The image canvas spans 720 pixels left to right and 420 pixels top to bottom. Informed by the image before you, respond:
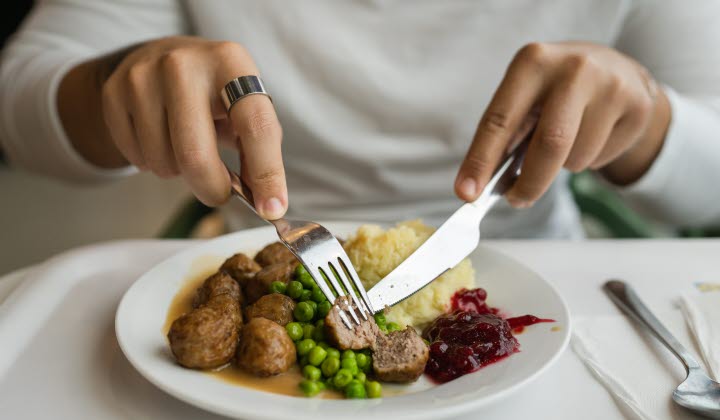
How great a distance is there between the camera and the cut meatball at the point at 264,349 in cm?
130

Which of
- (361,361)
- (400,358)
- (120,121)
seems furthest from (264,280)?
(120,121)

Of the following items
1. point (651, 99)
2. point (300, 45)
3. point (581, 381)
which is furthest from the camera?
point (300, 45)

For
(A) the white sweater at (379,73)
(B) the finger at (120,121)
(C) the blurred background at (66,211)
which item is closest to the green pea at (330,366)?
(B) the finger at (120,121)

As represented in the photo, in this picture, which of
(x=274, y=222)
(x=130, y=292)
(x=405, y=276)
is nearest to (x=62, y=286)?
(x=130, y=292)

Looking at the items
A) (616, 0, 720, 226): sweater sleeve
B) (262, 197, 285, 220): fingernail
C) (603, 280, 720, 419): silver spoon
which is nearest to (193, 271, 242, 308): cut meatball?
(262, 197, 285, 220): fingernail

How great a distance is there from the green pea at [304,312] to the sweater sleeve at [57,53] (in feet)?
4.77

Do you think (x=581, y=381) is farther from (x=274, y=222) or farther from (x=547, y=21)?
(x=547, y=21)

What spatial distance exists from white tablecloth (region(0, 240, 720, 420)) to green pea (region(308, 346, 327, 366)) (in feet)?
0.89

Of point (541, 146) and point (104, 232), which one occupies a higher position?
point (541, 146)

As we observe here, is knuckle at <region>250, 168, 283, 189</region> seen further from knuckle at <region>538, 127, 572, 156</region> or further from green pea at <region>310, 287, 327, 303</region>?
knuckle at <region>538, 127, 572, 156</region>

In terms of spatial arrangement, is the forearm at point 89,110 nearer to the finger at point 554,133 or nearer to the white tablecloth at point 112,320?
→ the white tablecloth at point 112,320

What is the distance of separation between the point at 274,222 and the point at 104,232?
4.50m

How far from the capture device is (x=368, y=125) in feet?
8.63

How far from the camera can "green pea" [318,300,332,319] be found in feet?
5.21
